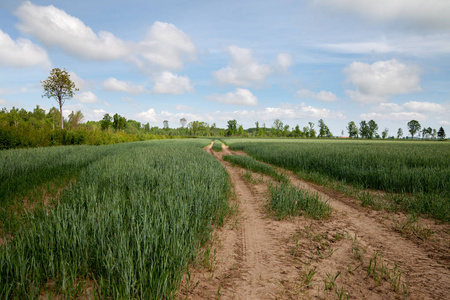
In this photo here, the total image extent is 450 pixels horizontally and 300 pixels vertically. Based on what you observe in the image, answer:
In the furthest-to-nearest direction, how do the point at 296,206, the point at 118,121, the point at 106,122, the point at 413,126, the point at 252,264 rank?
1. the point at 413,126
2. the point at 118,121
3. the point at 106,122
4. the point at 296,206
5. the point at 252,264

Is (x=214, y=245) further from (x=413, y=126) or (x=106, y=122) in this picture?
(x=413, y=126)

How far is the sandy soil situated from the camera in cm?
266

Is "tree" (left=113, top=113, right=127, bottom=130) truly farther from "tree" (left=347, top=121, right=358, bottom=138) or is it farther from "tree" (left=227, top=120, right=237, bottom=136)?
"tree" (left=347, top=121, right=358, bottom=138)

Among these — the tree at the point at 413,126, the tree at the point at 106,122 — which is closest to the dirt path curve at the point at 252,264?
the tree at the point at 106,122

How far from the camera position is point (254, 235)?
170 inches

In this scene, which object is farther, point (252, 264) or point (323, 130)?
point (323, 130)

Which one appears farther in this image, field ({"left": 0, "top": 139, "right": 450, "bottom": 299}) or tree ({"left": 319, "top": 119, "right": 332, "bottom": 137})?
tree ({"left": 319, "top": 119, "right": 332, "bottom": 137})

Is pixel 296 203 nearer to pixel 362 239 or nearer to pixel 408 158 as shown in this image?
pixel 362 239

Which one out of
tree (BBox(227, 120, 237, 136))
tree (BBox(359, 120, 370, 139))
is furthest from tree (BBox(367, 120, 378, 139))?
tree (BBox(227, 120, 237, 136))

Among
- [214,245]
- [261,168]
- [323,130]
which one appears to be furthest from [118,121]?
[323,130]

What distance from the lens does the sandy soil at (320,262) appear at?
2.66m

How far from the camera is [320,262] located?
3297mm

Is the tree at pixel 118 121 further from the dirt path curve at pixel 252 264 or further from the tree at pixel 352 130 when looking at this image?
the tree at pixel 352 130

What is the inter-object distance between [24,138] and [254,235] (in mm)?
26061
